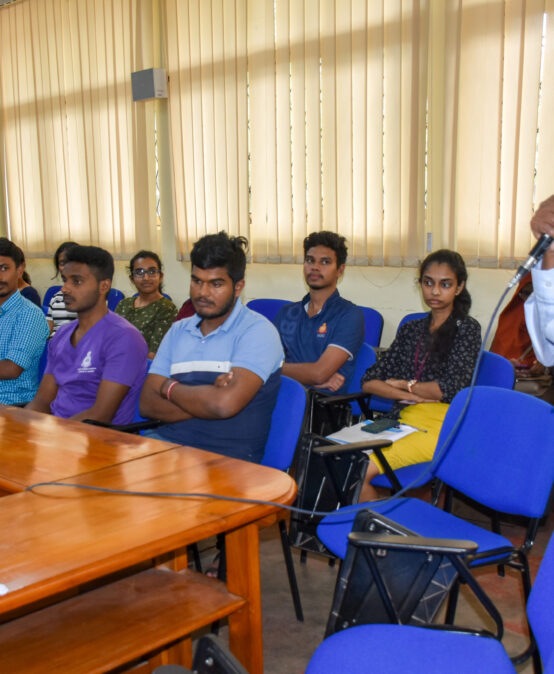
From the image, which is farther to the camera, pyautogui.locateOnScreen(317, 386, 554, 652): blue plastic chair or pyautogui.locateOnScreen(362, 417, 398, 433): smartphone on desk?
pyautogui.locateOnScreen(362, 417, 398, 433): smartphone on desk

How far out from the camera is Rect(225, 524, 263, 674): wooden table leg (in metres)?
1.81

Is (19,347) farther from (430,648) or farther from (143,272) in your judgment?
(430,648)

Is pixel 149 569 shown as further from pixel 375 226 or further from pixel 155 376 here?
pixel 375 226

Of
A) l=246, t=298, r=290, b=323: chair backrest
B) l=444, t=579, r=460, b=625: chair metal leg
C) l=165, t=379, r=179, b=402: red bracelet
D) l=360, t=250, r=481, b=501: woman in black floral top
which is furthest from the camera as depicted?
l=246, t=298, r=290, b=323: chair backrest

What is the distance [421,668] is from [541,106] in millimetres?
3155

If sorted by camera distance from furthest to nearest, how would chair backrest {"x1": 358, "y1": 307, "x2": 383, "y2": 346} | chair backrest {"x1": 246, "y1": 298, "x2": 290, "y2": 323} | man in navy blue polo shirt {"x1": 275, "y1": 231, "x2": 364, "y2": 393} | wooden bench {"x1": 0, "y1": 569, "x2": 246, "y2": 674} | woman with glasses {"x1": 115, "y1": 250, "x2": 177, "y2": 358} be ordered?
chair backrest {"x1": 246, "y1": 298, "x2": 290, "y2": 323} → woman with glasses {"x1": 115, "y1": 250, "x2": 177, "y2": 358} → chair backrest {"x1": 358, "y1": 307, "x2": 383, "y2": 346} → man in navy blue polo shirt {"x1": 275, "y1": 231, "x2": 364, "y2": 393} → wooden bench {"x1": 0, "y1": 569, "x2": 246, "y2": 674}

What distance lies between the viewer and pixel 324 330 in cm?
363

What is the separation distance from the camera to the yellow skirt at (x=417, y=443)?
2.71 m

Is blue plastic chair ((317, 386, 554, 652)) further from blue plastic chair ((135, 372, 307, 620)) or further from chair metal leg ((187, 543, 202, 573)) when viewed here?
chair metal leg ((187, 543, 202, 573))

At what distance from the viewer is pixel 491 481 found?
215cm

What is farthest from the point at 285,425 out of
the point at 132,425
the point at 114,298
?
the point at 114,298

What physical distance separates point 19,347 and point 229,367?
1.26 meters

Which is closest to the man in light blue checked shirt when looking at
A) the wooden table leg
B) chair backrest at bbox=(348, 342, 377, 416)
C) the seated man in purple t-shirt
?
the seated man in purple t-shirt

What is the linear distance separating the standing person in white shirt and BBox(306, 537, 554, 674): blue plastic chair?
413 millimetres
